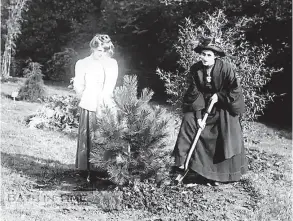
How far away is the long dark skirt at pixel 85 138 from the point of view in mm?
5773

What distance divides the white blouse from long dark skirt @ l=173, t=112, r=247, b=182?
3.68ft

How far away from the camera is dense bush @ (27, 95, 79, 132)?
10.7 metres

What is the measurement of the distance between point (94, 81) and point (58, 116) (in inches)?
216

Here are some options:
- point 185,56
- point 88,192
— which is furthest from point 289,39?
point 88,192

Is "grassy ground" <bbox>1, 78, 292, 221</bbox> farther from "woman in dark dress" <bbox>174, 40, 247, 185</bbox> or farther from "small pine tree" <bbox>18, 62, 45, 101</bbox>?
"small pine tree" <bbox>18, 62, 45, 101</bbox>

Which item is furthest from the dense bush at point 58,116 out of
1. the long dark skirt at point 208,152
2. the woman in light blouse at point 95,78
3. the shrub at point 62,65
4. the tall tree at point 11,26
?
the tall tree at point 11,26

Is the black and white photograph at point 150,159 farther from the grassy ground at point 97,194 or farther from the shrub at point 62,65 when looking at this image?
the shrub at point 62,65

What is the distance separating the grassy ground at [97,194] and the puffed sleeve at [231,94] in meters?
1.02

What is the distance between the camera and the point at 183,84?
8.61 metres

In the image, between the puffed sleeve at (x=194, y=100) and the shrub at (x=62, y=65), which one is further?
the shrub at (x=62, y=65)

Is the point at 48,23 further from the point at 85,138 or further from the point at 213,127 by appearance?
the point at 213,127

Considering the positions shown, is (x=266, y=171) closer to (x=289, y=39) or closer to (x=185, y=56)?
(x=185, y=56)

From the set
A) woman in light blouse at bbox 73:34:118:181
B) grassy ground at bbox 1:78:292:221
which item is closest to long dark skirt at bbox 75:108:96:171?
woman in light blouse at bbox 73:34:118:181

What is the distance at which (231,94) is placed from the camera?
5.00 metres
